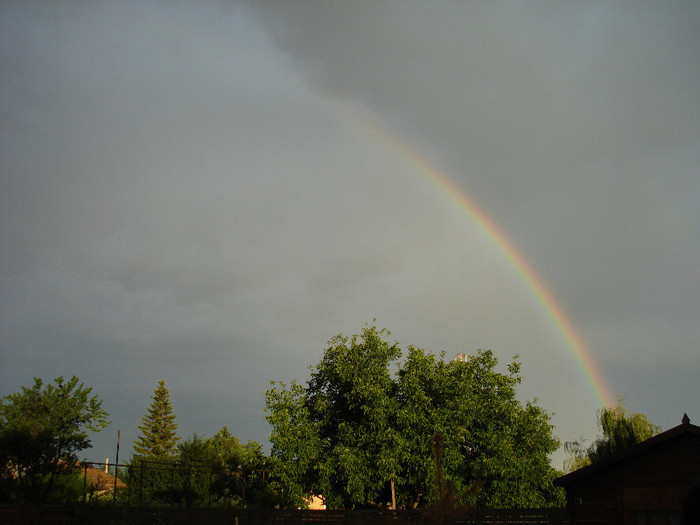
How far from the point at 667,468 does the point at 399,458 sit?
1498 centimetres

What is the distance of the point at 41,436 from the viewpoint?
36719 millimetres

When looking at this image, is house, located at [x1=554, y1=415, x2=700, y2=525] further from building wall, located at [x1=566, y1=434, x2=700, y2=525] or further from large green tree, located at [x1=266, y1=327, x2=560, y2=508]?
large green tree, located at [x1=266, y1=327, x2=560, y2=508]

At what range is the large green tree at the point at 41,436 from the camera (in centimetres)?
3484

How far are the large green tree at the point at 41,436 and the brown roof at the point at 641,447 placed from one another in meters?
27.1

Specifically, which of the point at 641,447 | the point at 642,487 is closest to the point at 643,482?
the point at 642,487

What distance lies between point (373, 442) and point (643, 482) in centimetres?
1527

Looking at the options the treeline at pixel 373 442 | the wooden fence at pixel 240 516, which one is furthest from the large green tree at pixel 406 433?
the wooden fence at pixel 240 516

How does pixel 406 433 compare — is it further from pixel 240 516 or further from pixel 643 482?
pixel 643 482

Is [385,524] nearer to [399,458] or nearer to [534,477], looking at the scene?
[399,458]

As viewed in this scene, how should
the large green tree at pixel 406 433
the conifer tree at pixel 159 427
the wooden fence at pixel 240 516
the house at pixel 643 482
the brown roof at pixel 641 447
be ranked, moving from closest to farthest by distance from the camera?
the brown roof at pixel 641 447, the house at pixel 643 482, the wooden fence at pixel 240 516, the large green tree at pixel 406 433, the conifer tree at pixel 159 427

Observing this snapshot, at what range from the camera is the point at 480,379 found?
36.8 metres

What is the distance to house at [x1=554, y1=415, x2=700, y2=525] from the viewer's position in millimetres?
19234

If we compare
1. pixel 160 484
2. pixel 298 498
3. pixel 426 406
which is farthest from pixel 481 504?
pixel 160 484

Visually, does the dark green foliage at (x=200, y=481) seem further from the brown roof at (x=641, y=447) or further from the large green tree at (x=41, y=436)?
the brown roof at (x=641, y=447)
